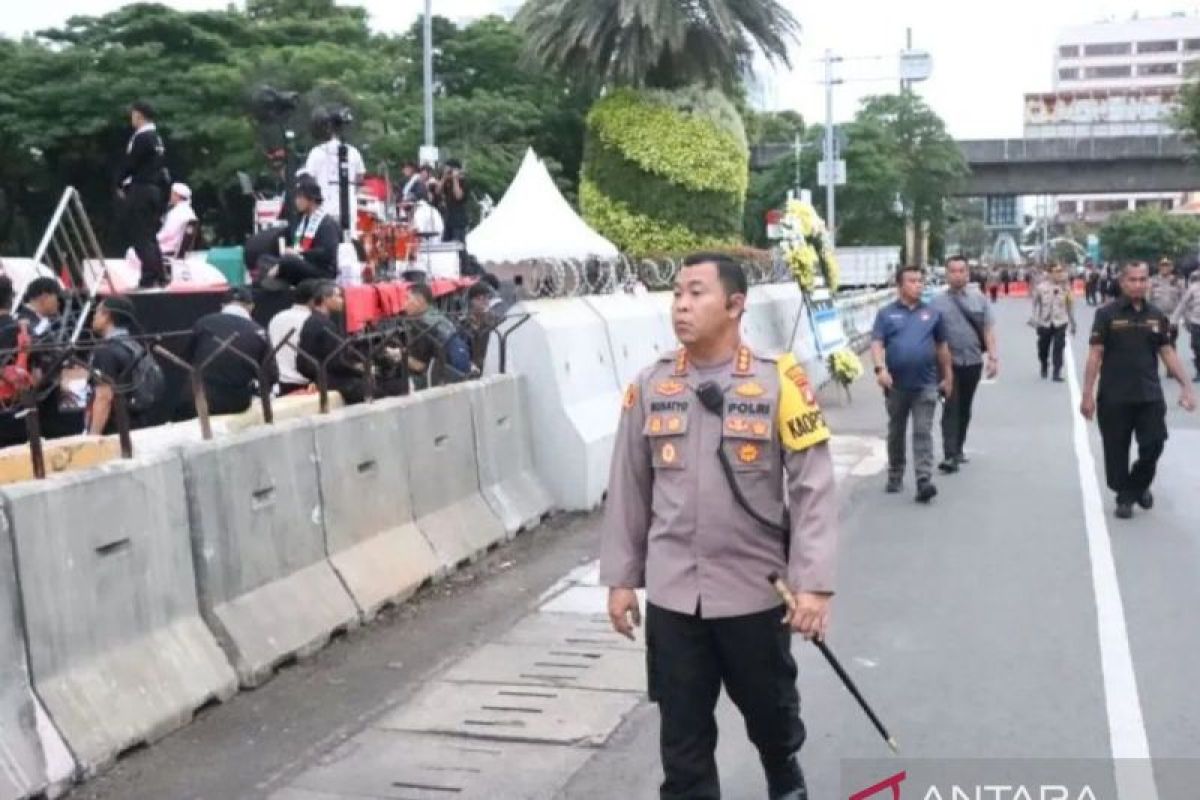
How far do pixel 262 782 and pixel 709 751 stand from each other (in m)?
1.93

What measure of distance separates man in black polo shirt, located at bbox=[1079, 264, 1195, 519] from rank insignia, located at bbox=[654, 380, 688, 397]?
7.07 m

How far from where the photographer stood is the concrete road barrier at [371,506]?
8.20 m

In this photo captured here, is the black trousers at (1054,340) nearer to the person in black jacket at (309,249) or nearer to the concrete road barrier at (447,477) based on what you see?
the person in black jacket at (309,249)

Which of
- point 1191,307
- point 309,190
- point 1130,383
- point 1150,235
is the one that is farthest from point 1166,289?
point 1150,235

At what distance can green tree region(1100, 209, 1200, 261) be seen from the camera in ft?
328

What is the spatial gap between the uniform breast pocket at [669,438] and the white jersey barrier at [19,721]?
241 cm

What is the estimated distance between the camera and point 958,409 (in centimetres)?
1401

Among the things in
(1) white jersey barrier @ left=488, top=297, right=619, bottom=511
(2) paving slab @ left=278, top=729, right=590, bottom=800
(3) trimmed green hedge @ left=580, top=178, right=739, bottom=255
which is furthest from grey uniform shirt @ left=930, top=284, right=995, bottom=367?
(3) trimmed green hedge @ left=580, top=178, right=739, bottom=255

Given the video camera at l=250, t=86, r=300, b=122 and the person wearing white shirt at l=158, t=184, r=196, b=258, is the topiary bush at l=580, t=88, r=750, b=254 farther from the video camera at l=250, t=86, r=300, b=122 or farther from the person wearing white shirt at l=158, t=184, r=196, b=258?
the video camera at l=250, t=86, r=300, b=122

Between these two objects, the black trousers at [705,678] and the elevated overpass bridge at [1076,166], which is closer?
the black trousers at [705,678]

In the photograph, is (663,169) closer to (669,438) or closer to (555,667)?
(555,667)

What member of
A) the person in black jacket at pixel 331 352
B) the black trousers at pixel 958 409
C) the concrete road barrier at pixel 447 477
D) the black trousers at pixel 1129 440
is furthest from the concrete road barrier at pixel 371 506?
the black trousers at pixel 958 409

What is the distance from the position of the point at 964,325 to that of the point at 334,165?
5981 mm

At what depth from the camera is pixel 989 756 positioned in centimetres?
599
